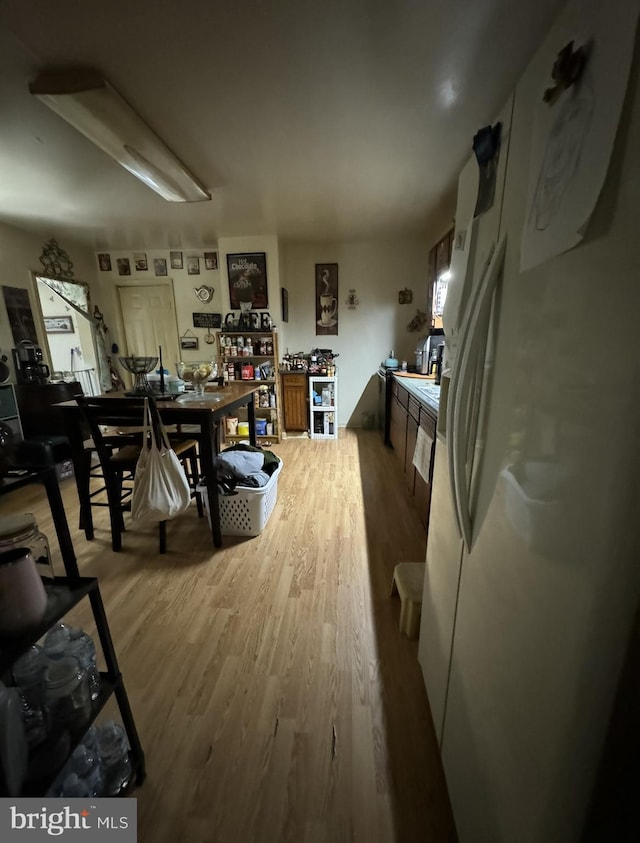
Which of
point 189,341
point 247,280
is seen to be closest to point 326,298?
point 247,280

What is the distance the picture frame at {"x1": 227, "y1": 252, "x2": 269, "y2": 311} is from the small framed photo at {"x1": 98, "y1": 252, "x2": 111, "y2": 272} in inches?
73.3

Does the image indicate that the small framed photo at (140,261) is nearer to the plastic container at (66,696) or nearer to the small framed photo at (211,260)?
the small framed photo at (211,260)

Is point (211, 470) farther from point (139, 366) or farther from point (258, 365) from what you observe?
point (258, 365)

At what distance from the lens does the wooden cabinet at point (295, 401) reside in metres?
4.06

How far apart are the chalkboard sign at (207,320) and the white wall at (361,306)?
3.15 ft

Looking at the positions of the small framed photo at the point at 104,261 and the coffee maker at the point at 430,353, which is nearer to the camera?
the coffee maker at the point at 430,353

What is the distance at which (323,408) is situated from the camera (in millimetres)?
4105

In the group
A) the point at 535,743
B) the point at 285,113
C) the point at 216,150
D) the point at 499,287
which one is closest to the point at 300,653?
the point at 535,743

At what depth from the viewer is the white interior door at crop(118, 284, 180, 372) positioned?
449 centimetres

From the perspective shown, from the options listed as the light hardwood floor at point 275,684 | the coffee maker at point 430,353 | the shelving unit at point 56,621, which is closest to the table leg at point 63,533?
the shelving unit at point 56,621

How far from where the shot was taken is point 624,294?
373mm

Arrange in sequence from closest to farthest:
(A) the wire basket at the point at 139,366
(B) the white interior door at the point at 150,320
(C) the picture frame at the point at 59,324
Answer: (A) the wire basket at the point at 139,366, (C) the picture frame at the point at 59,324, (B) the white interior door at the point at 150,320

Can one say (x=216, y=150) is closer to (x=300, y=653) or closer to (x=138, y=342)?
(x=300, y=653)

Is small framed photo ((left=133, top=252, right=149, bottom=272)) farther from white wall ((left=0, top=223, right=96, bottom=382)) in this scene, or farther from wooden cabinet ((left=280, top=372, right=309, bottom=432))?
wooden cabinet ((left=280, top=372, right=309, bottom=432))
